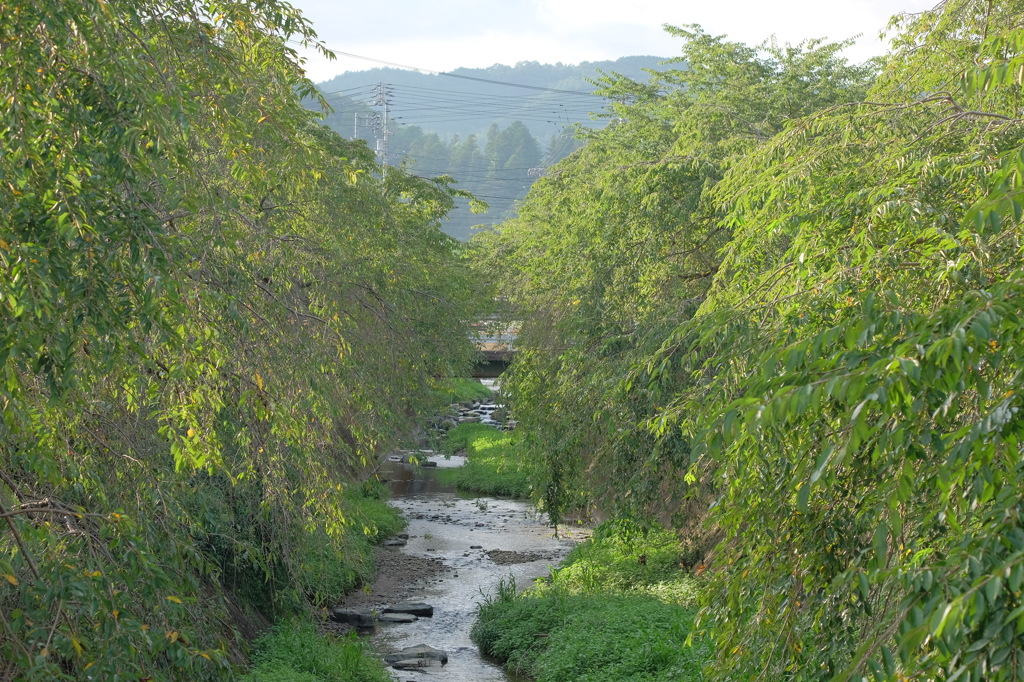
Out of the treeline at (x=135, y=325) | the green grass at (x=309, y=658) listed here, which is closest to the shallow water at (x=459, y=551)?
the green grass at (x=309, y=658)

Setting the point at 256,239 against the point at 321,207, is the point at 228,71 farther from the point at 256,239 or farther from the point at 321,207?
the point at 321,207

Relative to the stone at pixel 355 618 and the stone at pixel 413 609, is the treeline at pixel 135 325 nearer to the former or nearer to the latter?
the stone at pixel 355 618

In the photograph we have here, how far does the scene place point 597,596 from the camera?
1391cm

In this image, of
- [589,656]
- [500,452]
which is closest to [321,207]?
[589,656]

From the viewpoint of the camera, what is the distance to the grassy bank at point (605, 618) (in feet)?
35.9

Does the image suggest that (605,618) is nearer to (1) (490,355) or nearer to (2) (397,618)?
(2) (397,618)

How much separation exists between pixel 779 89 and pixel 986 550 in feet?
44.0

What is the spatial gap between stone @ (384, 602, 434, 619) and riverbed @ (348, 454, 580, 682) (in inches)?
5.2

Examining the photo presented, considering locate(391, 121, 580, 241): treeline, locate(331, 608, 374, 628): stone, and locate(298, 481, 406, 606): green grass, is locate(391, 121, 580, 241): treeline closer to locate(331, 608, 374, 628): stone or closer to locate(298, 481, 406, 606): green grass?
locate(298, 481, 406, 606): green grass

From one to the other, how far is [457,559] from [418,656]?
5614 mm

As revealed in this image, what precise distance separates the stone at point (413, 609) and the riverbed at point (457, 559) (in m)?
0.13

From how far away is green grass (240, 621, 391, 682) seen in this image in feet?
35.3

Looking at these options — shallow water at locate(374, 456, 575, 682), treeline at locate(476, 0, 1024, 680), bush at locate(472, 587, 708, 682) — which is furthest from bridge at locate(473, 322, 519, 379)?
treeline at locate(476, 0, 1024, 680)

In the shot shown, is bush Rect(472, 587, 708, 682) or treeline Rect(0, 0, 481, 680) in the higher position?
treeline Rect(0, 0, 481, 680)
